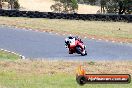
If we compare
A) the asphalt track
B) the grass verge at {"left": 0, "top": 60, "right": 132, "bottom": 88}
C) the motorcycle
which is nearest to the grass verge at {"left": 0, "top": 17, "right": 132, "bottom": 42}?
the asphalt track

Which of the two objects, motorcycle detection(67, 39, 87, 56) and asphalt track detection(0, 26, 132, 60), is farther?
motorcycle detection(67, 39, 87, 56)

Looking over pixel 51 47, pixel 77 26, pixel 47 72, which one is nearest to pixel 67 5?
pixel 77 26

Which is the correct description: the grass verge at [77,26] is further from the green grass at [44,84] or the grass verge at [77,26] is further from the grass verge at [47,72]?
the green grass at [44,84]

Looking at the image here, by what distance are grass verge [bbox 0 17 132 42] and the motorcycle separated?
1137 centimetres

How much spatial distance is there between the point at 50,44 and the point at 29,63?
11193 mm

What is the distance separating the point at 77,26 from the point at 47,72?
1056 inches

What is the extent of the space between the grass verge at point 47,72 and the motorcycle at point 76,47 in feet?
17.4

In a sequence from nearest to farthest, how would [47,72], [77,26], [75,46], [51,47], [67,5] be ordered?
[47,72]
[75,46]
[51,47]
[77,26]
[67,5]

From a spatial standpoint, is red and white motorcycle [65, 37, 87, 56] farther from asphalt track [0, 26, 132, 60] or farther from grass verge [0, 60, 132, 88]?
grass verge [0, 60, 132, 88]

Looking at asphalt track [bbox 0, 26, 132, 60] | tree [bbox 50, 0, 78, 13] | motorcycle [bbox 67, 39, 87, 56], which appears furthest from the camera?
tree [bbox 50, 0, 78, 13]

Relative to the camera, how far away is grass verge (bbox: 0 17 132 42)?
3550cm

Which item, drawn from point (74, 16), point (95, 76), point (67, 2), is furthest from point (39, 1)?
point (95, 76)

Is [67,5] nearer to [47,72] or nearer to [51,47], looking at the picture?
[51,47]

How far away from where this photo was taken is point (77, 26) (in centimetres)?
4050
